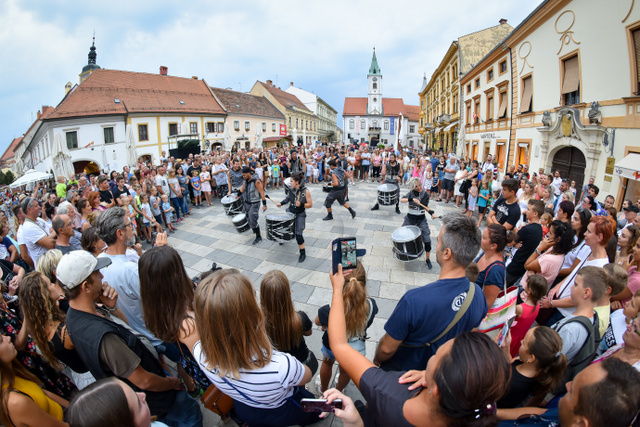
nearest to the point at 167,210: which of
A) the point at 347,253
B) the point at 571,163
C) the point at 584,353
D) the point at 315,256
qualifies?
the point at 315,256

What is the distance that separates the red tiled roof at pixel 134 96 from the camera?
23734 mm

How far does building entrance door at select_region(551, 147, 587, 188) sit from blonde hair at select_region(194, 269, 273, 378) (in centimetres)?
1383

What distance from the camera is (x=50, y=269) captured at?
9.20ft

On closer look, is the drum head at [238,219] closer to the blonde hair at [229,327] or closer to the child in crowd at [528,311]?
the blonde hair at [229,327]

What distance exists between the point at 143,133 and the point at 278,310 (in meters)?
30.7

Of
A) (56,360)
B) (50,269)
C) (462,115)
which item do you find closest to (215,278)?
(56,360)

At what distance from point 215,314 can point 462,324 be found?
5.17 feet

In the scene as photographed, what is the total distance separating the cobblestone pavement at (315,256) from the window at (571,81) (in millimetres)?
6597

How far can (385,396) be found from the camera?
Answer: 50.5 inches

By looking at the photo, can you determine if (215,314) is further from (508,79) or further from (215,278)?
(508,79)

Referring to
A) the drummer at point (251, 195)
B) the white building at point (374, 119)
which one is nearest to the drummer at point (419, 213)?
the drummer at point (251, 195)

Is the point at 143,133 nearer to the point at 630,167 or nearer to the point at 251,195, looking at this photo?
the point at 251,195

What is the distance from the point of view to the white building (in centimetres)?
6981

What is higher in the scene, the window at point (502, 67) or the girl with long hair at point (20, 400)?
the window at point (502, 67)
